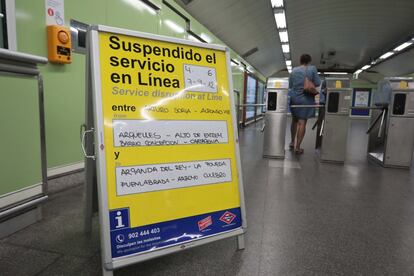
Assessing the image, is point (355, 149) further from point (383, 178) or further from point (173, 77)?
point (173, 77)

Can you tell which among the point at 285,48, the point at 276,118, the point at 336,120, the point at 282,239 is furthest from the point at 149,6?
the point at 285,48

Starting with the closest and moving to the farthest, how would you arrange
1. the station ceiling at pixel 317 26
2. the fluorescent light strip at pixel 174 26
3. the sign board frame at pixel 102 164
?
the sign board frame at pixel 102 164 → the fluorescent light strip at pixel 174 26 → the station ceiling at pixel 317 26

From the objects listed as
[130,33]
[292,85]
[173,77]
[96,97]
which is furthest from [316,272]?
[292,85]

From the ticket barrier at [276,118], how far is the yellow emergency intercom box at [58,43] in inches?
103

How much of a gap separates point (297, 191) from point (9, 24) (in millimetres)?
2491

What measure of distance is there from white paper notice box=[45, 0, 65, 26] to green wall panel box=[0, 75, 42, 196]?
769 millimetres

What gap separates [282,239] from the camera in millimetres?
1615

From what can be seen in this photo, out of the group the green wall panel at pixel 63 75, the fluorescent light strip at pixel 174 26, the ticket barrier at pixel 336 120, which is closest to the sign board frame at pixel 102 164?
the green wall panel at pixel 63 75

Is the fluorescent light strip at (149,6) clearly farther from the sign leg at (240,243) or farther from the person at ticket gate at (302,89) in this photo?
the sign leg at (240,243)

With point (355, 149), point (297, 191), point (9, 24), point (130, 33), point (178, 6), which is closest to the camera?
point (130, 33)

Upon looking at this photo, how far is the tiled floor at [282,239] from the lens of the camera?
1.33 metres

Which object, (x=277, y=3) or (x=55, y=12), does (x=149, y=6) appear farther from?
(x=277, y=3)

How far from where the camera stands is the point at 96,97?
45.6 inches

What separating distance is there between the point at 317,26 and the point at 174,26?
6.01 m
